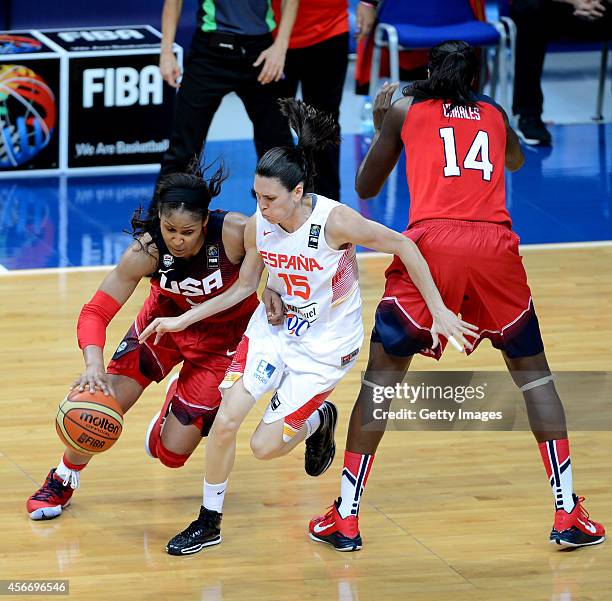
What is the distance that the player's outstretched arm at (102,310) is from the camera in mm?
4570

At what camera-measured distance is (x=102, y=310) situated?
465cm

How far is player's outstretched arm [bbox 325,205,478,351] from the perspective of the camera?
4289 mm

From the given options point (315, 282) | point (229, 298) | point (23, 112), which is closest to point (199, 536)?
point (229, 298)

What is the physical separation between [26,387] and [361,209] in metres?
3.67

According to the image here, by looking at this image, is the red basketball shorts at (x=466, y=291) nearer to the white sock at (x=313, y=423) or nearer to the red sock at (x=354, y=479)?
the red sock at (x=354, y=479)

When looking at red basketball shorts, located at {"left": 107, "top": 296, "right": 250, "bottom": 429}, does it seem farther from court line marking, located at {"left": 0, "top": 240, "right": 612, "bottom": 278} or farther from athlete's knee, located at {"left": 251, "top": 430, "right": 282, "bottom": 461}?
court line marking, located at {"left": 0, "top": 240, "right": 612, "bottom": 278}

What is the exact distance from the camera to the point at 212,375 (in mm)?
4938

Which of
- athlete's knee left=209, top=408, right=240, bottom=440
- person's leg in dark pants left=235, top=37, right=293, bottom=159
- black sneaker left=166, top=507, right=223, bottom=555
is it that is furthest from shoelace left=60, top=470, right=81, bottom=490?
person's leg in dark pants left=235, top=37, right=293, bottom=159

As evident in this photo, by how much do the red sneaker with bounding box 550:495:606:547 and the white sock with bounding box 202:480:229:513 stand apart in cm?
111

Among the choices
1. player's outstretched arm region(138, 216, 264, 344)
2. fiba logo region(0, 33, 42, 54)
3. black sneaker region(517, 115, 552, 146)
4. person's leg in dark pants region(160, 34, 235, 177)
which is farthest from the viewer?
black sneaker region(517, 115, 552, 146)

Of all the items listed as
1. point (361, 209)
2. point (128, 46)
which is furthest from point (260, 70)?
point (128, 46)

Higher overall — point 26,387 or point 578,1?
point 578,1

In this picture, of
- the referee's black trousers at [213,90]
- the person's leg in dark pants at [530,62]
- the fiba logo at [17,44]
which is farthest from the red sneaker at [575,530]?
the person's leg in dark pants at [530,62]

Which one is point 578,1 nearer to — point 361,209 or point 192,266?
point 361,209
